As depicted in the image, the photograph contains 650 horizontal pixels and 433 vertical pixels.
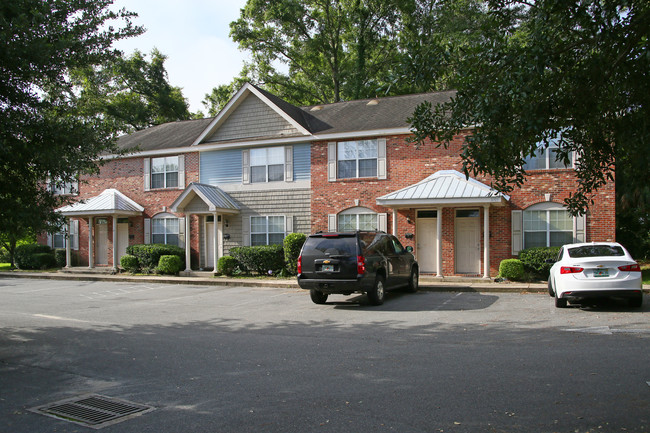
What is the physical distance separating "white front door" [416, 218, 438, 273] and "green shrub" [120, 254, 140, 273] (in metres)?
12.1

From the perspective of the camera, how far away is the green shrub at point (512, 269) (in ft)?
56.3

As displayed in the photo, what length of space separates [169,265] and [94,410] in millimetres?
16762

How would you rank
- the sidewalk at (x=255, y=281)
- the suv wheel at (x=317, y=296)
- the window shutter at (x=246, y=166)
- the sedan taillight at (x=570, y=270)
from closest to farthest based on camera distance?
1. the sedan taillight at (x=570, y=270)
2. the suv wheel at (x=317, y=296)
3. the sidewalk at (x=255, y=281)
4. the window shutter at (x=246, y=166)

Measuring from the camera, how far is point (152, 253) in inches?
887

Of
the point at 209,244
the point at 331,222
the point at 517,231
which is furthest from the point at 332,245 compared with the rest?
the point at 209,244

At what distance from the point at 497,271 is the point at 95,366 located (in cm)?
1446

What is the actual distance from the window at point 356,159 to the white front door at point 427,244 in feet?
8.94

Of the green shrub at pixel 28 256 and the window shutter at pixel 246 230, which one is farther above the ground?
the window shutter at pixel 246 230

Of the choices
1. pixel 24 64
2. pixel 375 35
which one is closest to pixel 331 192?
pixel 24 64

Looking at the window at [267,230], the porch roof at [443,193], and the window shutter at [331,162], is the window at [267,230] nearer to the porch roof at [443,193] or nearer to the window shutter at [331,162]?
the window shutter at [331,162]

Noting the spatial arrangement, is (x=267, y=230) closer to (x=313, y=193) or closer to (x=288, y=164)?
(x=313, y=193)

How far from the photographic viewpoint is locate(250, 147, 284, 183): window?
73.0 ft

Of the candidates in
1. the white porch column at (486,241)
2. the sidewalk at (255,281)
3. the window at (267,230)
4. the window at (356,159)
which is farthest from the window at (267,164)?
the white porch column at (486,241)

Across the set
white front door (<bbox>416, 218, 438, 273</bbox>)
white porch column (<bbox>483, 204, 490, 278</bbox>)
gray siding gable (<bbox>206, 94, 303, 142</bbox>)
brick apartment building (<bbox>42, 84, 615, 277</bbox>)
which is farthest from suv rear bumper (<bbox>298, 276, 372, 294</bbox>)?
gray siding gable (<bbox>206, 94, 303, 142</bbox>)
